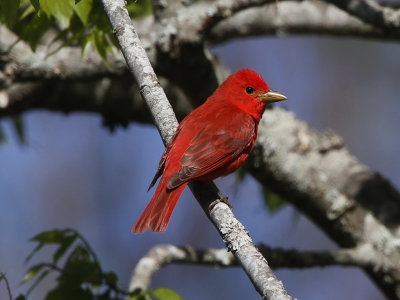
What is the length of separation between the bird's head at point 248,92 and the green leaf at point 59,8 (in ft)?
5.39

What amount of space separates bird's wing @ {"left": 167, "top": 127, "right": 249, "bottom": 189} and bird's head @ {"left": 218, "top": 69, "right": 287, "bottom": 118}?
1.69ft

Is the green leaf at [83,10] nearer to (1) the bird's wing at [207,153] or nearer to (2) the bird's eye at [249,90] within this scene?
(1) the bird's wing at [207,153]

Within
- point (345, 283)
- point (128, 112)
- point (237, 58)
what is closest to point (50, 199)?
point (237, 58)

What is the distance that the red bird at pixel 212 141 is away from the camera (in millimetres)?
4371

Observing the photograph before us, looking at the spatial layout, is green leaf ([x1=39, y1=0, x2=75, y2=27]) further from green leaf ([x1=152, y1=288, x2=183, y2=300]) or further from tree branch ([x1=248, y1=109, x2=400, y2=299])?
tree branch ([x1=248, y1=109, x2=400, y2=299])

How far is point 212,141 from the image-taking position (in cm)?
489

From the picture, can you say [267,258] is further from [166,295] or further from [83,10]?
[83,10]

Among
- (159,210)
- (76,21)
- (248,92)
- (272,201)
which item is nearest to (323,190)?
(272,201)

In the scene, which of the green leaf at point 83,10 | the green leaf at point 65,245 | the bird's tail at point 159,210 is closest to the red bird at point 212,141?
the bird's tail at point 159,210

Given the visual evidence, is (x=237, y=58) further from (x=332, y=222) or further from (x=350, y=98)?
(x=332, y=222)

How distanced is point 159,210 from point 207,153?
572 mm

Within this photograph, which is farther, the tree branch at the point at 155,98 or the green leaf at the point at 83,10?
the green leaf at the point at 83,10

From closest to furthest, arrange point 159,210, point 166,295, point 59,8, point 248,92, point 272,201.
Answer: point 59,8 < point 166,295 < point 159,210 < point 248,92 < point 272,201

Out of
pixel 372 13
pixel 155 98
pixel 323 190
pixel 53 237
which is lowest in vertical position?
pixel 323 190
